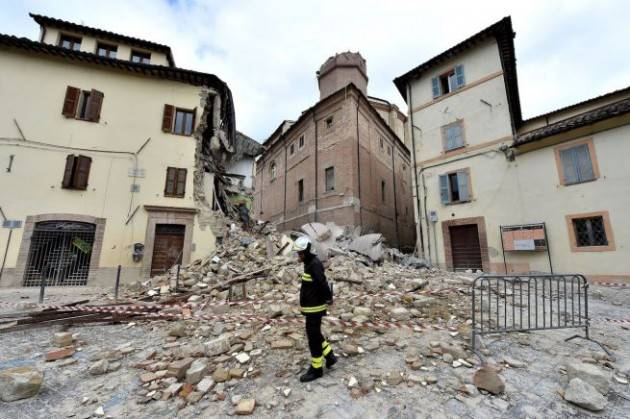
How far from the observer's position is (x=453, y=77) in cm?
1351

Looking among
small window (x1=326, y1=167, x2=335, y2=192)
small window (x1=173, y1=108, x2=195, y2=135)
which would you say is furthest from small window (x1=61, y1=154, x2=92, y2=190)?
small window (x1=326, y1=167, x2=335, y2=192)

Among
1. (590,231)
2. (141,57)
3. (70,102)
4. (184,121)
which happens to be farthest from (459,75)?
(70,102)

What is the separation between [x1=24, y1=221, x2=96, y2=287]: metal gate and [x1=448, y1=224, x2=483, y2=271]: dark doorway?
1584 centimetres

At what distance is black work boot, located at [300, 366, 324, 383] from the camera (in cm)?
293

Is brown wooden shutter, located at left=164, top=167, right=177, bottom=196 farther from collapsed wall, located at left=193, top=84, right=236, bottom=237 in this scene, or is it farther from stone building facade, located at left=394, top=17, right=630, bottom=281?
stone building facade, located at left=394, top=17, right=630, bottom=281

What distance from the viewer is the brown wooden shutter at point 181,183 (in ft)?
37.1

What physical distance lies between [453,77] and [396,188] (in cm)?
851

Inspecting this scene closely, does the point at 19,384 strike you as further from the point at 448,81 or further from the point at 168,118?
the point at 448,81

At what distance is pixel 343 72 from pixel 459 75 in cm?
912

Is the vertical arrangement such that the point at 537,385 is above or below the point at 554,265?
below

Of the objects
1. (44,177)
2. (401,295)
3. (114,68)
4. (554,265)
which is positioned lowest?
A: (401,295)

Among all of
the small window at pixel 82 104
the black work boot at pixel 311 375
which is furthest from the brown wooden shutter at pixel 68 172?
the black work boot at pixel 311 375

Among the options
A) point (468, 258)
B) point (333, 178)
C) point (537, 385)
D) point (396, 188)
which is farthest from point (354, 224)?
point (537, 385)

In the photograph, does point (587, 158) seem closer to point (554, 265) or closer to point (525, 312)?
point (554, 265)
